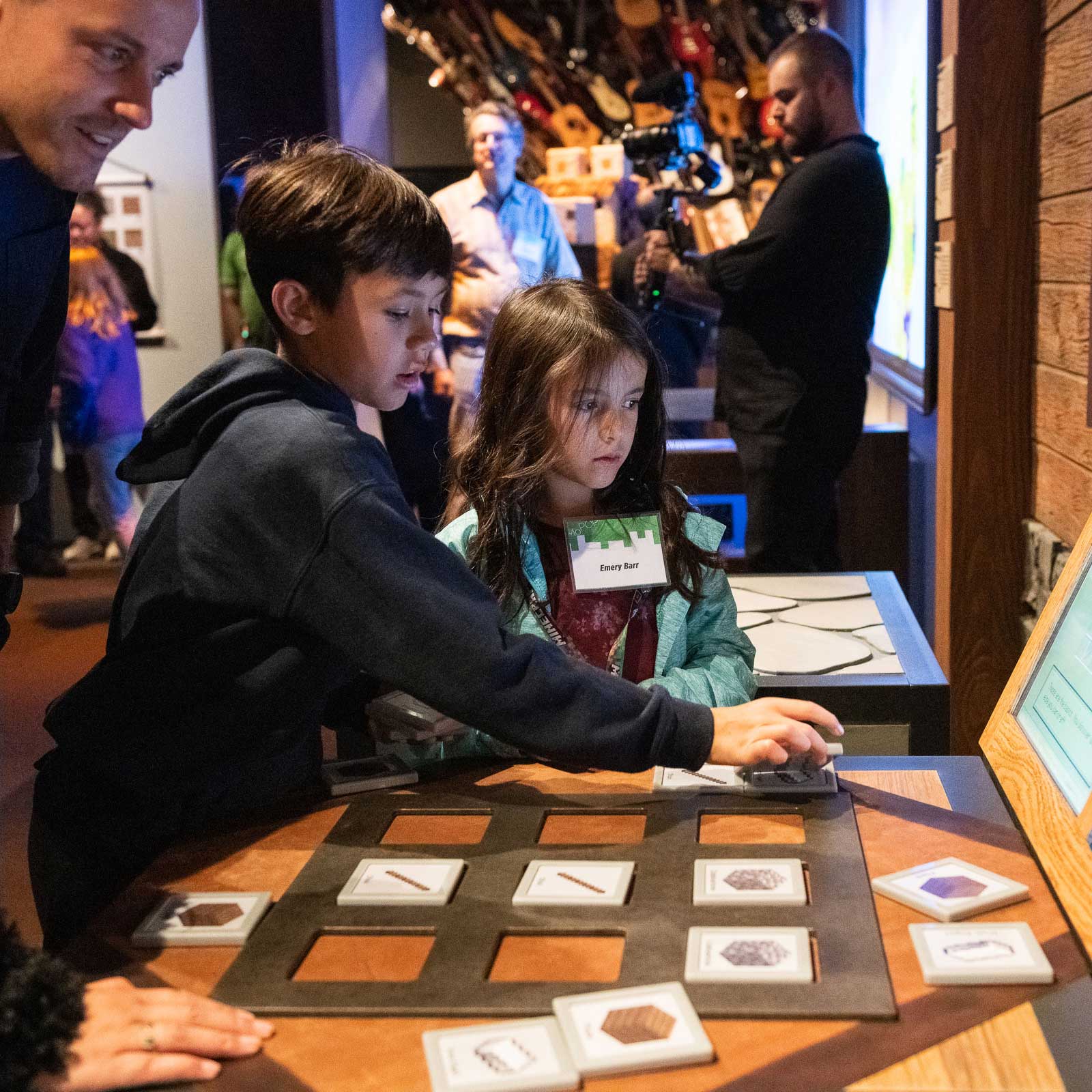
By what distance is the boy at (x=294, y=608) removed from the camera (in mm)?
1310

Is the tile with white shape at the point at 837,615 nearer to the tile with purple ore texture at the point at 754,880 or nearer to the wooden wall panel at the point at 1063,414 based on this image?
the wooden wall panel at the point at 1063,414

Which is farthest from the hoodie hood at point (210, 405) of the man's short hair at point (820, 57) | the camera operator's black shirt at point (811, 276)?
the man's short hair at point (820, 57)

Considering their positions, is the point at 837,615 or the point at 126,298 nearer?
the point at 837,615

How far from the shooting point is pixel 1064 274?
8.60 feet

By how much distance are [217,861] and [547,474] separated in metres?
0.92

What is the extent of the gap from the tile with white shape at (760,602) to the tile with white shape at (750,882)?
1738 millimetres

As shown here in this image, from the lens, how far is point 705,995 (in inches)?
40.0

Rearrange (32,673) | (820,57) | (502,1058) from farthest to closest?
(32,673), (820,57), (502,1058)

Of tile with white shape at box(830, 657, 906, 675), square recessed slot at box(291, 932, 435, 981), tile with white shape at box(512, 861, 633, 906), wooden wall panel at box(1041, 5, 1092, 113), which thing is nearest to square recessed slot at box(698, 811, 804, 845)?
tile with white shape at box(512, 861, 633, 906)

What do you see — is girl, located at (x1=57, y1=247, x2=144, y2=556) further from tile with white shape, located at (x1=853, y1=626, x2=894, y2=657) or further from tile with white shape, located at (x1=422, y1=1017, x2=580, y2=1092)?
tile with white shape, located at (x1=422, y1=1017, x2=580, y2=1092)

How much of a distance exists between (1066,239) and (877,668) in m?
0.92

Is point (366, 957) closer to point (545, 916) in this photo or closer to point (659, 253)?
point (545, 916)

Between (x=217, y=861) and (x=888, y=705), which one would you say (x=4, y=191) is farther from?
(x=888, y=705)

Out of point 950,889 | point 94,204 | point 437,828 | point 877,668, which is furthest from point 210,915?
point 94,204
